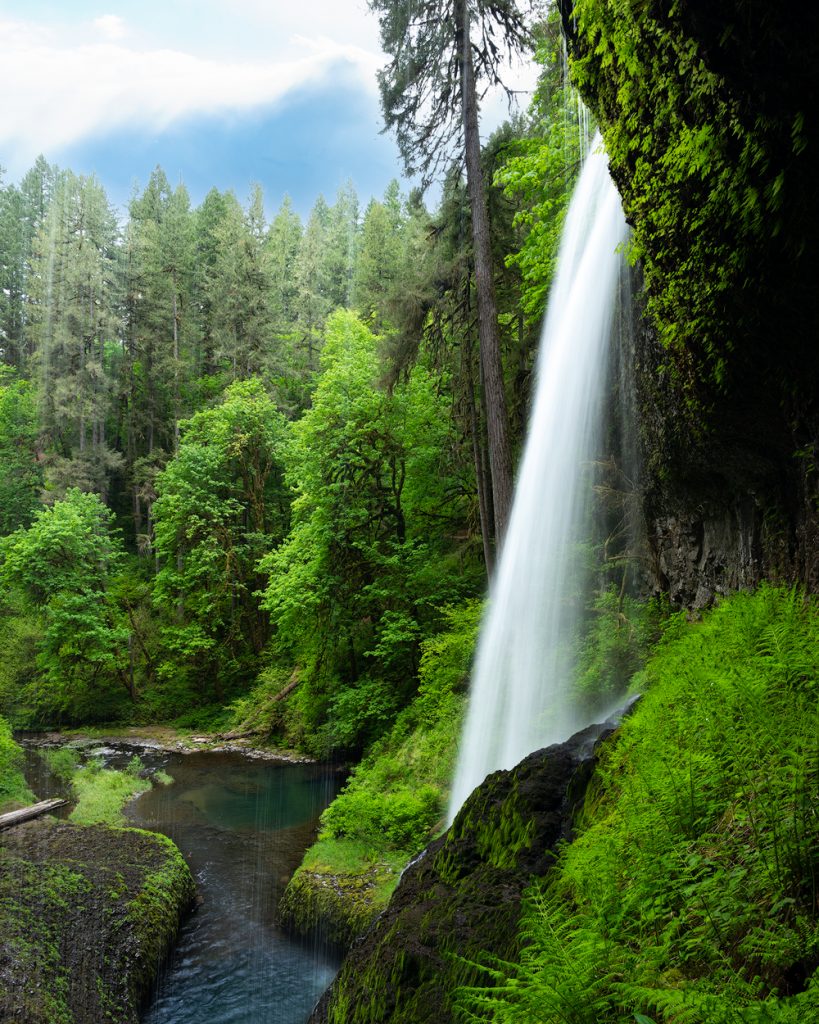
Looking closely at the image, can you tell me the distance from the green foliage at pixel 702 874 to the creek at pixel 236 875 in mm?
5473

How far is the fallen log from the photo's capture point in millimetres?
10165

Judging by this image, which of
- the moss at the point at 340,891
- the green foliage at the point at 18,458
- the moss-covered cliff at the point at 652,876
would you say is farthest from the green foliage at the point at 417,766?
the green foliage at the point at 18,458

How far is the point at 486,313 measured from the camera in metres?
11.2

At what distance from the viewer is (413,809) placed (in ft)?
31.1

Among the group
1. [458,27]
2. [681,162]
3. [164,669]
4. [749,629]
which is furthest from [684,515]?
[164,669]

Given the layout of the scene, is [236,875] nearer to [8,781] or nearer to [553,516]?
[8,781]

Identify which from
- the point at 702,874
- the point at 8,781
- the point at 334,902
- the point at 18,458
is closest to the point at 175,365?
the point at 18,458

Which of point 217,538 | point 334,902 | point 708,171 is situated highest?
point 708,171

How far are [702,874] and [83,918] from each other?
25.3ft

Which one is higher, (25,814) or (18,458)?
(18,458)

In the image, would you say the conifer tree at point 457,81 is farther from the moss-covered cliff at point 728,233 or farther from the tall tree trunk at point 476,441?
the moss-covered cliff at point 728,233

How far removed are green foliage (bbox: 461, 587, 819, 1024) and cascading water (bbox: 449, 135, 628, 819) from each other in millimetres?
4526

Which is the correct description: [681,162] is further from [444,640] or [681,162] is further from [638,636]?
[444,640]

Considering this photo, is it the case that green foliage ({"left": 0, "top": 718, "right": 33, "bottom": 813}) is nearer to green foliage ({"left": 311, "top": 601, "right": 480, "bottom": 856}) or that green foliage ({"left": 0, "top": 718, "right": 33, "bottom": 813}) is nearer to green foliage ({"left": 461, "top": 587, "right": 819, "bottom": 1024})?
green foliage ({"left": 311, "top": 601, "right": 480, "bottom": 856})
